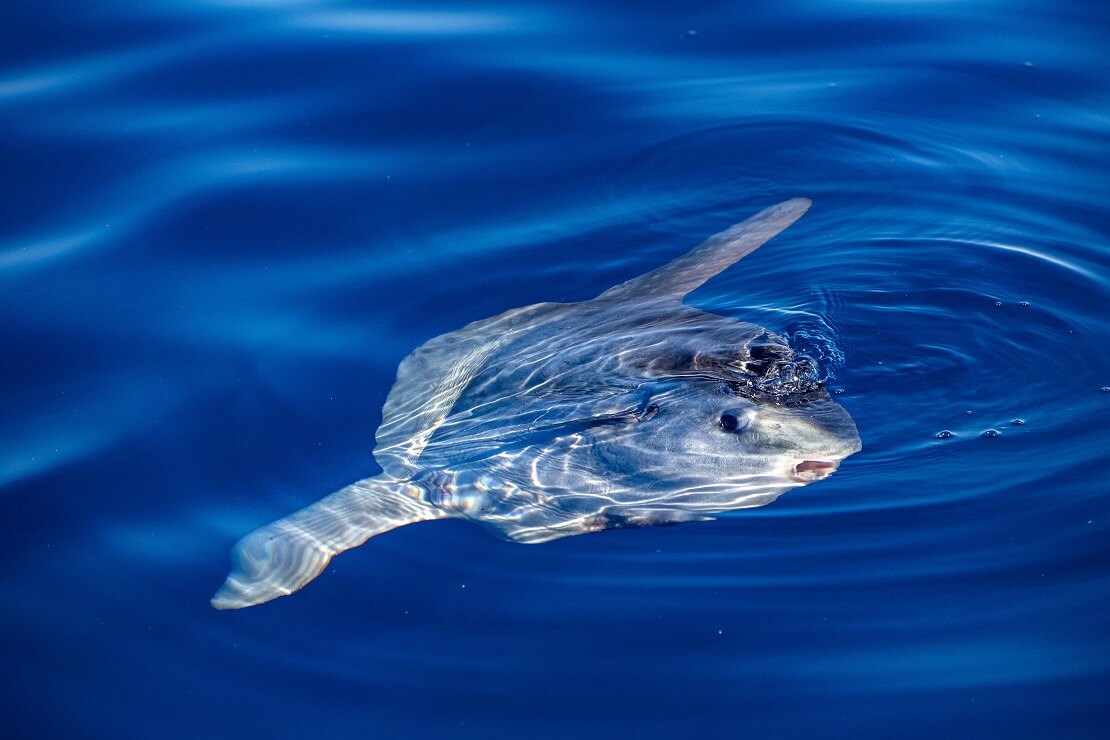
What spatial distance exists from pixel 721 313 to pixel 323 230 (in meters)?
2.80

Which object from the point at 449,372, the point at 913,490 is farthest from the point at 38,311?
the point at 913,490

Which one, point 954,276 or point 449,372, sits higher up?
point 954,276

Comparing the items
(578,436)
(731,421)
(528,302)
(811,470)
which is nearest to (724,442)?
(731,421)

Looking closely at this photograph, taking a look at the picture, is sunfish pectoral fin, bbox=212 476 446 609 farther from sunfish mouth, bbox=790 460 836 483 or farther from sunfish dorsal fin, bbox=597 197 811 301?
sunfish dorsal fin, bbox=597 197 811 301

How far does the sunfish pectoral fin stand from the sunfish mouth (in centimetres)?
161

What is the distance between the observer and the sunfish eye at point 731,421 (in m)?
4.49

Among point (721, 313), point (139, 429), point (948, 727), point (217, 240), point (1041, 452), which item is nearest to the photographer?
point (948, 727)

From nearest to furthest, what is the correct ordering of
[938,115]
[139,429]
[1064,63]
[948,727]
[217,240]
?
[948,727] → [139,429] → [217,240] → [938,115] → [1064,63]

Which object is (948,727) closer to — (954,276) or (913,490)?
(913,490)

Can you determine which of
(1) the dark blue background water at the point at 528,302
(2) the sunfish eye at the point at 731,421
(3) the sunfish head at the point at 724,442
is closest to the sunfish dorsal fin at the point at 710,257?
(1) the dark blue background water at the point at 528,302

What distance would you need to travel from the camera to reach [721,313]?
5.68 meters

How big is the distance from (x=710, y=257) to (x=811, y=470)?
2.02 meters

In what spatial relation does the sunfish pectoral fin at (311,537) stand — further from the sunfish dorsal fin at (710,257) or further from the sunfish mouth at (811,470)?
the sunfish dorsal fin at (710,257)

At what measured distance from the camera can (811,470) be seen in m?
4.39
